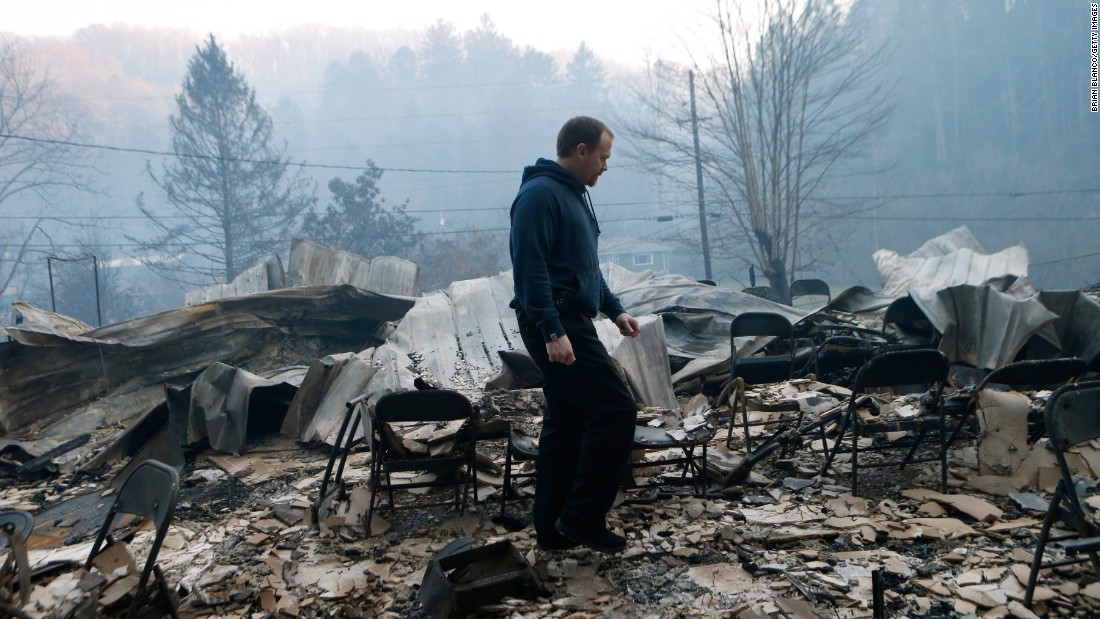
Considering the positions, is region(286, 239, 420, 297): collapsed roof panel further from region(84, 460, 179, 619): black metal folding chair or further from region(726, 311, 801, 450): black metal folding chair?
region(84, 460, 179, 619): black metal folding chair

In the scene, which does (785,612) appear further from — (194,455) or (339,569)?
(194,455)

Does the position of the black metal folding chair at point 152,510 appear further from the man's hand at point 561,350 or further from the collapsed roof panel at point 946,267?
the collapsed roof panel at point 946,267

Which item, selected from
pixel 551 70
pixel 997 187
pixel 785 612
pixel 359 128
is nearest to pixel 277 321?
pixel 785 612

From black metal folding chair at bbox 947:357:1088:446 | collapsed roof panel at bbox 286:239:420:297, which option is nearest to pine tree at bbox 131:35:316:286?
collapsed roof panel at bbox 286:239:420:297

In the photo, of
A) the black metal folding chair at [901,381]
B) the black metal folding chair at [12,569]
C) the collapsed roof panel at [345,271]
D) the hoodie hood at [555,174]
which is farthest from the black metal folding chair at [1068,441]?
the collapsed roof panel at [345,271]

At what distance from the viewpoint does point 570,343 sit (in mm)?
3244

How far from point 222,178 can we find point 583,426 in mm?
35845

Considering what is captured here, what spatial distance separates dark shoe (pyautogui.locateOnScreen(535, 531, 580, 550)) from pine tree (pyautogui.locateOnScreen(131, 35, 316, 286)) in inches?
1335

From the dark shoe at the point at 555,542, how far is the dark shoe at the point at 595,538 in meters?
0.08

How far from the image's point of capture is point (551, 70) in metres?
68.3

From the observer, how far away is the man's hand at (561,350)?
3.14m

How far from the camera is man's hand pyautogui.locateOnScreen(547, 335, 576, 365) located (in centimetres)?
314

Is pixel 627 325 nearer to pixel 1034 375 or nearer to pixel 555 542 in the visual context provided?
pixel 555 542

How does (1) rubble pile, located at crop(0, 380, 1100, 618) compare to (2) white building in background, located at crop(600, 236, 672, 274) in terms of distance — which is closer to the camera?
(1) rubble pile, located at crop(0, 380, 1100, 618)
